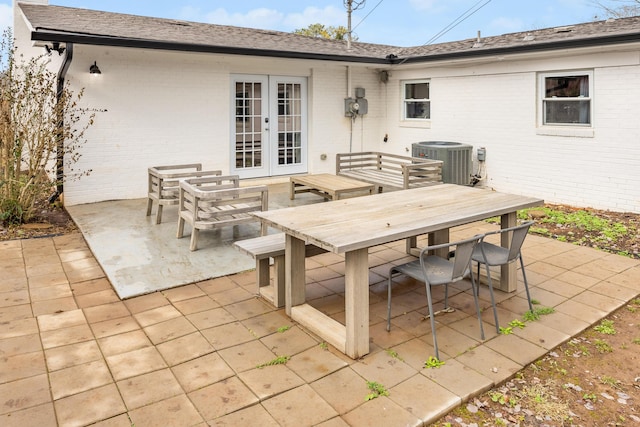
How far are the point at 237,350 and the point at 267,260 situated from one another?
41.7 inches

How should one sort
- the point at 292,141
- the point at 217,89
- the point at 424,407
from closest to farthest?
the point at 424,407 → the point at 217,89 → the point at 292,141

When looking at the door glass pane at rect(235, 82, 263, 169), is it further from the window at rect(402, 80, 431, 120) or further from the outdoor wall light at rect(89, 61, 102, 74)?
the window at rect(402, 80, 431, 120)

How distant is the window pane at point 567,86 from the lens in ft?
25.0

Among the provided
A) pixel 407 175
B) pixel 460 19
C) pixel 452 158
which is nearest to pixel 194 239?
pixel 407 175

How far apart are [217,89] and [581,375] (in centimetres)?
748

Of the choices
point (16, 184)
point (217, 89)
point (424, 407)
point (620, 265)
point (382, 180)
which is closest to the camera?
point (424, 407)

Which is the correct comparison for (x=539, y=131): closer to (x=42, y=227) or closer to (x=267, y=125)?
(x=267, y=125)

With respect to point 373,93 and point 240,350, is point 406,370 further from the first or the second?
point 373,93

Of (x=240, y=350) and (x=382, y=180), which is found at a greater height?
(x=382, y=180)

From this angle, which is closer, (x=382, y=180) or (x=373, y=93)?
(x=382, y=180)

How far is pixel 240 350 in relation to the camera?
3150mm

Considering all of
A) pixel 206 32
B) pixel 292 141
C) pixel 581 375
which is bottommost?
pixel 581 375

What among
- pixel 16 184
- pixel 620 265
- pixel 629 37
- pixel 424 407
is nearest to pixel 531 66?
pixel 629 37

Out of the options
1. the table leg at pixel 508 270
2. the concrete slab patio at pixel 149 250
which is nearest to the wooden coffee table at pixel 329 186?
the concrete slab patio at pixel 149 250
